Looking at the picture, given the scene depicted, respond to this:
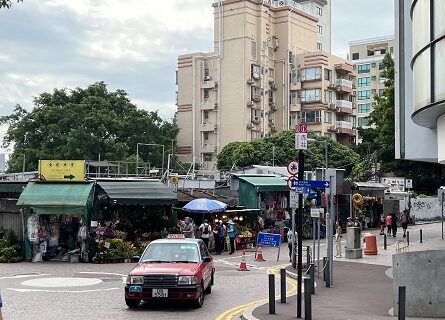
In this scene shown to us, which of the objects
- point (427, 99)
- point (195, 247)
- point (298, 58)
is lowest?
point (195, 247)

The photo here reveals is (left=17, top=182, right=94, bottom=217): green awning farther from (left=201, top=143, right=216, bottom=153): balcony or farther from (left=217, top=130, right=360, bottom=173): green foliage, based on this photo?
(left=201, top=143, right=216, bottom=153): balcony

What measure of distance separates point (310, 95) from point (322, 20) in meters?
37.3

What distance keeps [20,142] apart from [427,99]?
2448 inches

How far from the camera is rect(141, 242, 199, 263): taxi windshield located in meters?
16.6

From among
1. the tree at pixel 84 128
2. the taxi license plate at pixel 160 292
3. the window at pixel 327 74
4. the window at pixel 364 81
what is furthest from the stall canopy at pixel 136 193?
the window at pixel 364 81

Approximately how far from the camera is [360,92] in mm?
129875

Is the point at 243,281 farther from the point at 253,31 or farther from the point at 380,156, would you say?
the point at 253,31

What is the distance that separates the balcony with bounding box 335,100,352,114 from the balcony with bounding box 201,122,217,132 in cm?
1696

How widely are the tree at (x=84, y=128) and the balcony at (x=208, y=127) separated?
9647 mm

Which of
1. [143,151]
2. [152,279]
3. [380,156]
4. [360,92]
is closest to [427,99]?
[152,279]

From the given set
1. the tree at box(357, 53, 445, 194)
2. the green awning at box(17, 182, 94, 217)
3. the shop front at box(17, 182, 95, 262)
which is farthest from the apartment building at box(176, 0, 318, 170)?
the green awning at box(17, 182, 94, 217)

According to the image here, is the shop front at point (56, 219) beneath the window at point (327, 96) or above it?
beneath

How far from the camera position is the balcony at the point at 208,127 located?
8631cm

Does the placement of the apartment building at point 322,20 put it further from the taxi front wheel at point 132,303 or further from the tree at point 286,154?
the taxi front wheel at point 132,303
